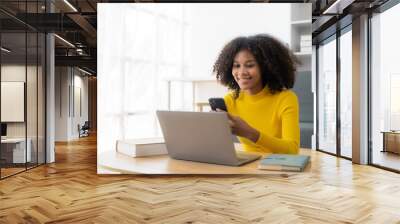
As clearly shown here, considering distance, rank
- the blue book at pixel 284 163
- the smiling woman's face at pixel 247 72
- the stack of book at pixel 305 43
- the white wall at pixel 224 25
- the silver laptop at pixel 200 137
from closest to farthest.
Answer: the blue book at pixel 284 163 → the silver laptop at pixel 200 137 → the smiling woman's face at pixel 247 72 → the white wall at pixel 224 25 → the stack of book at pixel 305 43

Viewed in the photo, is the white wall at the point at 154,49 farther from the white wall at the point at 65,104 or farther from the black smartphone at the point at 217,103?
the white wall at the point at 65,104

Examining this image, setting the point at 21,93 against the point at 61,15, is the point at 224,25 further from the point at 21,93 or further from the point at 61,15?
the point at 61,15

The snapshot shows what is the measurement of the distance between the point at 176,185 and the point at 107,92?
151cm

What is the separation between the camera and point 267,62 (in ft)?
5.05

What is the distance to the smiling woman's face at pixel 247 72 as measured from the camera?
1.54m

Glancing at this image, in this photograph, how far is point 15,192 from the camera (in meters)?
4.03

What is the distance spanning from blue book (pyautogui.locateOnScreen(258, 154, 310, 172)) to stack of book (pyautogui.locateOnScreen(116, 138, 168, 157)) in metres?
0.42

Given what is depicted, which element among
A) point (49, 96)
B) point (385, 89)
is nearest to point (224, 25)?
point (385, 89)

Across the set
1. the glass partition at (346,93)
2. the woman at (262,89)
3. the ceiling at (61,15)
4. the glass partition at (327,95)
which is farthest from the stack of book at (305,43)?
the glass partition at (327,95)

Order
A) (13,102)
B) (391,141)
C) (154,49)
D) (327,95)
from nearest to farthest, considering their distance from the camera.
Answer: (154,49) → (13,102) → (391,141) → (327,95)

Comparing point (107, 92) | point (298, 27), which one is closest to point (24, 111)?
point (107, 92)

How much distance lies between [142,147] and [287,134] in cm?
59

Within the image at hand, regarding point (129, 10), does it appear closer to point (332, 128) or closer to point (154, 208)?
point (154, 208)

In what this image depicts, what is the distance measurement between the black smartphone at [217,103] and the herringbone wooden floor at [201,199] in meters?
0.68
